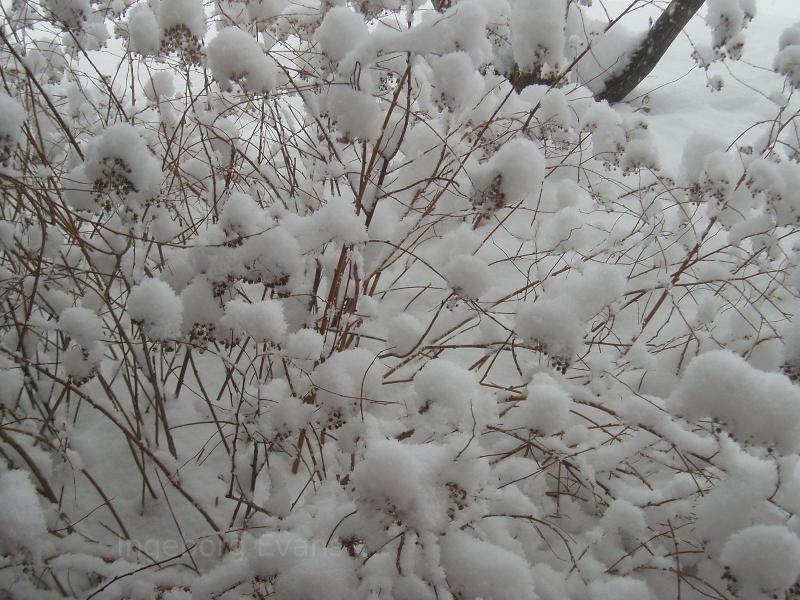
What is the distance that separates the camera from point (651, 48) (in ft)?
8.65

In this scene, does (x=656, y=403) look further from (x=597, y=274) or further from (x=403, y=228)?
(x=403, y=228)

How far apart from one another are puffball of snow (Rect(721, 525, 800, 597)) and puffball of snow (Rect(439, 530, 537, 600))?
0.24 metres

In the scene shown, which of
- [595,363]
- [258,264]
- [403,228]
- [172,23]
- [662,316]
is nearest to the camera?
[258,264]

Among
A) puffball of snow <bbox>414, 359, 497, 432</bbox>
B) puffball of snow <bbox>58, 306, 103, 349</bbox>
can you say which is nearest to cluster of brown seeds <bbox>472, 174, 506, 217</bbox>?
puffball of snow <bbox>414, 359, 497, 432</bbox>

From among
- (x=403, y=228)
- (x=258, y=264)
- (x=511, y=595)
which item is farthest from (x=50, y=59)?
(x=511, y=595)

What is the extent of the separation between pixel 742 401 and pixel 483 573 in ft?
1.22

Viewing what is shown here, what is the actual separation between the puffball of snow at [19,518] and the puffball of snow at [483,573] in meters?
0.51

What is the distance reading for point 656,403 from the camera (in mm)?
826

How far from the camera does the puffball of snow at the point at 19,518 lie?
60cm

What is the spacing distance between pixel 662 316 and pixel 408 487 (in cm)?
127

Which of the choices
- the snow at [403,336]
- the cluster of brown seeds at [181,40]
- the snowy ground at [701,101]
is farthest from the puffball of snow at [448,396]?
the snowy ground at [701,101]

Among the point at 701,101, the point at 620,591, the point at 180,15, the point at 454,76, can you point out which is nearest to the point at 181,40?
the point at 180,15

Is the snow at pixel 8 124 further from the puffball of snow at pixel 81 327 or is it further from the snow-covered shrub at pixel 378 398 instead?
the puffball of snow at pixel 81 327

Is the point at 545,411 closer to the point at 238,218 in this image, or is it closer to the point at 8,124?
the point at 238,218
